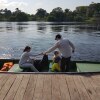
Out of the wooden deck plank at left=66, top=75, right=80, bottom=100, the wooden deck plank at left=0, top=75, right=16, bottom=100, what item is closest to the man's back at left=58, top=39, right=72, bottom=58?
the wooden deck plank at left=66, top=75, right=80, bottom=100

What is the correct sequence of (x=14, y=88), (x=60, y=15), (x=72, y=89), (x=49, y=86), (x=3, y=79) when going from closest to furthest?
1. (x=72, y=89)
2. (x=14, y=88)
3. (x=49, y=86)
4. (x=3, y=79)
5. (x=60, y=15)

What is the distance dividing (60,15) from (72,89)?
138m

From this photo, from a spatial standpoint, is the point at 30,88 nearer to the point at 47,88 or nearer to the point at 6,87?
the point at 47,88

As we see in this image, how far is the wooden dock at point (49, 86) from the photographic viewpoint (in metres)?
6.84

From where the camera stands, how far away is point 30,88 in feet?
24.6

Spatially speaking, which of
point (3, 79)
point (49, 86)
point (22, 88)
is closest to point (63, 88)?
point (49, 86)

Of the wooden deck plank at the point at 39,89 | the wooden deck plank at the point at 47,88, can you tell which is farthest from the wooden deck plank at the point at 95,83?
the wooden deck plank at the point at 39,89

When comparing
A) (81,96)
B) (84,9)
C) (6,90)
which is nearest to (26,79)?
(6,90)

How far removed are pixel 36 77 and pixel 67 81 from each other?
1135 millimetres

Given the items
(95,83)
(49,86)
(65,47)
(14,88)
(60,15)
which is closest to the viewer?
(14,88)

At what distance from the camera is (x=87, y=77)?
8477 millimetres

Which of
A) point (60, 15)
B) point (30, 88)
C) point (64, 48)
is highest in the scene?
point (64, 48)

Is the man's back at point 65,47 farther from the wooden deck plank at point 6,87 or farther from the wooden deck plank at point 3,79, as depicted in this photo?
the wooden deck plank at point 3,79

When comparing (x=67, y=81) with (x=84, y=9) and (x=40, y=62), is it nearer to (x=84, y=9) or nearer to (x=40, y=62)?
(x=40, y=62)
